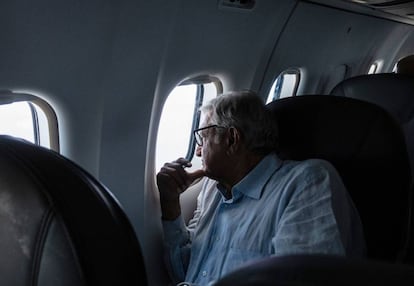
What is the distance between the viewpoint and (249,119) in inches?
71.7

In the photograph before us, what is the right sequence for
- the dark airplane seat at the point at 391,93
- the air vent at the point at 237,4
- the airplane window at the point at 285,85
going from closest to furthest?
the air vent at the point at 237,4
the dark airplane seat at the point at 391,93
the airplane window at the point at 285,85

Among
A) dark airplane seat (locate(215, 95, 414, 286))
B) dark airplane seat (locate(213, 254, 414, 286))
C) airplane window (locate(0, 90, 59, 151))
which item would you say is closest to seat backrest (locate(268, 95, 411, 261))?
dark airplane seat (locate(215, 95, 414, 286))

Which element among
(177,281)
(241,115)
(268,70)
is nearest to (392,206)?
(241,115)

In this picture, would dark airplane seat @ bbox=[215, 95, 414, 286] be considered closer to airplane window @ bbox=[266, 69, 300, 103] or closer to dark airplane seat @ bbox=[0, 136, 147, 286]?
Result: dark airplane seat @ bbox=[0, 136, 147, 286]

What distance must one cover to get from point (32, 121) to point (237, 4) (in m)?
0.98

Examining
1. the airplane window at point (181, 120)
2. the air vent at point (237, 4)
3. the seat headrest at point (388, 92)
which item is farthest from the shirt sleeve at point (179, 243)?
the seat headrest at point (388, 92)

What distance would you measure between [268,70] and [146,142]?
3.62 feet

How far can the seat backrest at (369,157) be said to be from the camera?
5.63 feet

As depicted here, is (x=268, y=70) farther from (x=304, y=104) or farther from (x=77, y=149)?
(x=77, y=149)

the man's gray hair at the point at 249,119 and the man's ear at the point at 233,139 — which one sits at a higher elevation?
the man's gray hair at the point at 249,119

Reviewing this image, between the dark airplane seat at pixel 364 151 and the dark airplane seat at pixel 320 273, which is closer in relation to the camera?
the dark airplane seat at pixel 320 273

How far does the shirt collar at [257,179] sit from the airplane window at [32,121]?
0.67m

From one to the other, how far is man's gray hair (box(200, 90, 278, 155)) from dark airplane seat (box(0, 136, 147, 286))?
1.01 meters

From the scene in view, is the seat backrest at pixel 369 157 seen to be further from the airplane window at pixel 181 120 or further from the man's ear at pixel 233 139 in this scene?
the airplane window at pixel 181 120
